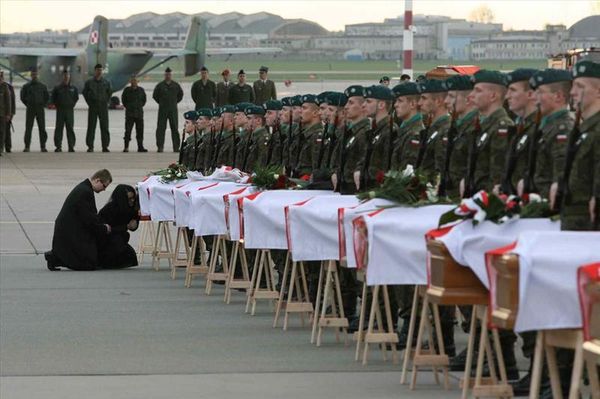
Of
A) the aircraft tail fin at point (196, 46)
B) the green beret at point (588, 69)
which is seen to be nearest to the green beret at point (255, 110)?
the green beret at point (588, 69)

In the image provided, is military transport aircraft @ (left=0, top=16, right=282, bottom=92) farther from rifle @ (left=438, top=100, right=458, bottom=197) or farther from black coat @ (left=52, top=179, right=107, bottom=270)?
rifle @ (left=438, top=100, right=458, bottom=197)

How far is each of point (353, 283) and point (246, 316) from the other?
57.9 inches

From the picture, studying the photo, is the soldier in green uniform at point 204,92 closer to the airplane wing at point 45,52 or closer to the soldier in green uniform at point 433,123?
the soldier in green uniform at point 433,123

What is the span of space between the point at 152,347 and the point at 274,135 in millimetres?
3943

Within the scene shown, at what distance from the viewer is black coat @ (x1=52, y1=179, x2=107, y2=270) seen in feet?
57.0

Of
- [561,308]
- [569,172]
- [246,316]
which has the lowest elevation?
[246,316]

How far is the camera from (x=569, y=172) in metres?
8.50

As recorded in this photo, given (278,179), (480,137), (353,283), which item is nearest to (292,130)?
(278,179)

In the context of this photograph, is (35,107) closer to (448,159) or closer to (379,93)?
(379,93)

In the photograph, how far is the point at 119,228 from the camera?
58.7ft

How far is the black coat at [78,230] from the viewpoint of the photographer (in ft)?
57.0

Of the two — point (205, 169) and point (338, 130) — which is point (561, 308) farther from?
point (205, 169)

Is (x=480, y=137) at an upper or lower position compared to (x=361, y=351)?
upper

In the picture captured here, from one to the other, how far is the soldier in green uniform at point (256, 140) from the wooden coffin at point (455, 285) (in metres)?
7.20
